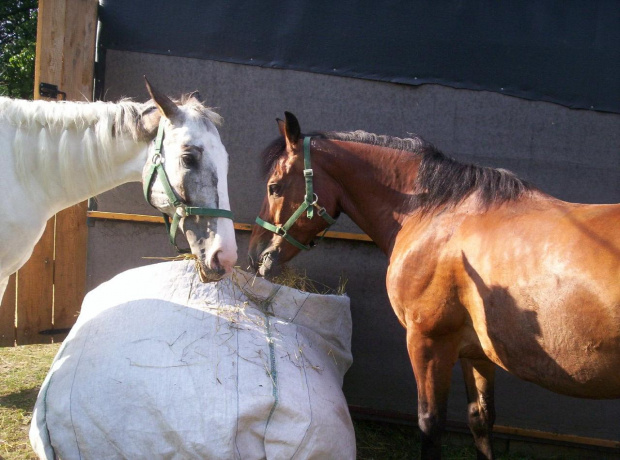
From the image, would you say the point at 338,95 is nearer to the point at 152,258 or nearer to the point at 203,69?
the point at 203,69

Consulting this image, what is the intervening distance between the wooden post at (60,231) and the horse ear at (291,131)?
1831mm

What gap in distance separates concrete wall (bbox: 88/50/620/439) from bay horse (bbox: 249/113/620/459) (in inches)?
33.4

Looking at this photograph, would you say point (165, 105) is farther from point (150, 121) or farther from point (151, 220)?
point (151, 220)

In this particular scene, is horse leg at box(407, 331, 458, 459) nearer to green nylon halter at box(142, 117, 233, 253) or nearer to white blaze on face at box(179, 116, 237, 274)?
white blaze on face at box(179, 116, 237, 274)

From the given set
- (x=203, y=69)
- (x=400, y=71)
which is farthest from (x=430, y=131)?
(x=203, y=69)

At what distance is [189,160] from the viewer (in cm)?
231

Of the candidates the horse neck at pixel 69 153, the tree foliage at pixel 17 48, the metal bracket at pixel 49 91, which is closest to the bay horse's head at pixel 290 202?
the horse neck at pixel 69 153

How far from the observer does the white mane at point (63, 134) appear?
7.88ft

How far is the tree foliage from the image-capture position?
10.4m

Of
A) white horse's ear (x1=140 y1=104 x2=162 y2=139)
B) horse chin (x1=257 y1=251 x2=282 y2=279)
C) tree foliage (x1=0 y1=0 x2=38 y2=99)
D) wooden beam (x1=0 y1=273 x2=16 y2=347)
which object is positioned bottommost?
wooden beam (x1=0 y1=273 x2=16 y2=347)

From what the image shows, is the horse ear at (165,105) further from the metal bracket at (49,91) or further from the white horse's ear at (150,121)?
the metal bracket at (49,91)

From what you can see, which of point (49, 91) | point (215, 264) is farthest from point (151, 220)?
point (215, 264)

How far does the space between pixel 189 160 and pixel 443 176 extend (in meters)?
1.41

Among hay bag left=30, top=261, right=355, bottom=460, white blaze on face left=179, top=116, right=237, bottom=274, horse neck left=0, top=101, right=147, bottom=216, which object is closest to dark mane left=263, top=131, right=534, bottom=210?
white blaze on face left=179, top=116, right=237, bottom=274
